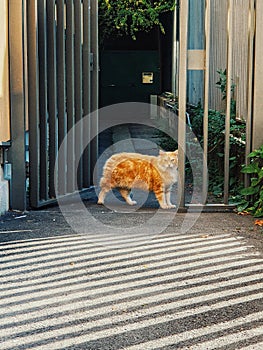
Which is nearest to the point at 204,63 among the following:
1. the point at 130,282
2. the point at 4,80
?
the point at 4,80

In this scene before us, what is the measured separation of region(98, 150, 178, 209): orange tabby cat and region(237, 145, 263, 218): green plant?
661mm

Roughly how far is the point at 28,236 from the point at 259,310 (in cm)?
211

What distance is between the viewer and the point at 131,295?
3586 mm

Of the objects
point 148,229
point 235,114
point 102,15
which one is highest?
point 102,15

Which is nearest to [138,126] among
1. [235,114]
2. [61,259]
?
[235,114]

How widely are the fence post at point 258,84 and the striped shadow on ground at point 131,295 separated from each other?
1480 mm

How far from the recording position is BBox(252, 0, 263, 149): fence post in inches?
233

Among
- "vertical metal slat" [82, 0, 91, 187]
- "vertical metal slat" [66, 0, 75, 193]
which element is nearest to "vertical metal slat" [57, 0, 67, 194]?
"vertical metal slat" [66, 0, 75, 193]

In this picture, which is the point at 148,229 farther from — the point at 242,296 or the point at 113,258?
the point at 242,296

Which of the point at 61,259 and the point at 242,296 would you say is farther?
the point at 61,259

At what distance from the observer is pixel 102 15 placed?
47.8 feet

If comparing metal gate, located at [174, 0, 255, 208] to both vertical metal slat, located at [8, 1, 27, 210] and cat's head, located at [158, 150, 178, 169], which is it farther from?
vertical metal slat, located at [8, 1, 27, 210]

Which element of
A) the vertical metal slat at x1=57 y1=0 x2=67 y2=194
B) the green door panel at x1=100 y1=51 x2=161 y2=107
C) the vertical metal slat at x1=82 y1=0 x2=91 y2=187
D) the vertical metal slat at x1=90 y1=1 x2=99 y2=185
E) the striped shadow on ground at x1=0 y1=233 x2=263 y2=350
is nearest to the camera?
the striped shadow on ground at x1=0 y1=233 x2=263 y2=350

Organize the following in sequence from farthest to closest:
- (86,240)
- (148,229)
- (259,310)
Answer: (148,229) < (86,240) < (259,310)
